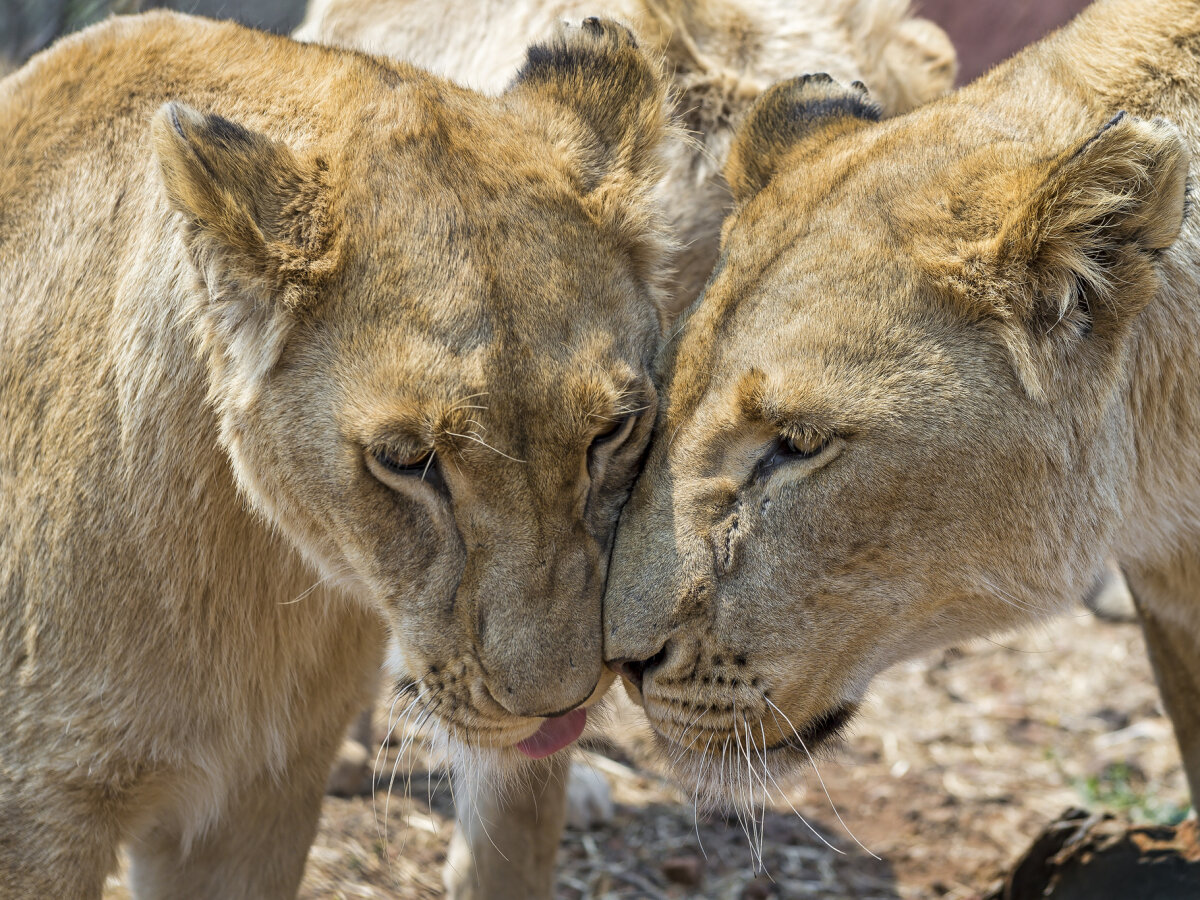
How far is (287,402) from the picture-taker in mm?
2936

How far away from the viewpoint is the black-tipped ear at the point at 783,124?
11.8ft

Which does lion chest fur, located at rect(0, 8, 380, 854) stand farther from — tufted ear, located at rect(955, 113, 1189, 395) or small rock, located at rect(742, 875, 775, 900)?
small rock, located at rect(742, 875, 775, 900)

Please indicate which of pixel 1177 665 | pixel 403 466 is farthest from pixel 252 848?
pixel 1177 665

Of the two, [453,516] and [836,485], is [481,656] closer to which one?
[453,516]

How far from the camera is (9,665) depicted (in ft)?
10.2

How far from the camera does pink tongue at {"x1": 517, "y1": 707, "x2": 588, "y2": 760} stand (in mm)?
3002

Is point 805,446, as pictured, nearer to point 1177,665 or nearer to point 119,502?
point 119,502

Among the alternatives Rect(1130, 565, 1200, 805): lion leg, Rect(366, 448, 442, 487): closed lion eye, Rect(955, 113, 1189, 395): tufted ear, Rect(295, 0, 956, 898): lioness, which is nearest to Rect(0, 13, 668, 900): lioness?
Rect(366, 448, 442, 487): closed lion eye

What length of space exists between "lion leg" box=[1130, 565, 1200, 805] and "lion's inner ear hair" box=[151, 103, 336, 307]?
7.97 ft

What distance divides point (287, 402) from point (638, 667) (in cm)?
96

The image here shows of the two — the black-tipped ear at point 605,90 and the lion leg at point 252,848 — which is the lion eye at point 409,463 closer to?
the black-tipped ear at point 605,90

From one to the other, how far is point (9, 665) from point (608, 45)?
2.06 meters

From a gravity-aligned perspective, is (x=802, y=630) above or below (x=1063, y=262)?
below

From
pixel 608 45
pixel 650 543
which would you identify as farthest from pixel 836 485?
pixel 608 45
